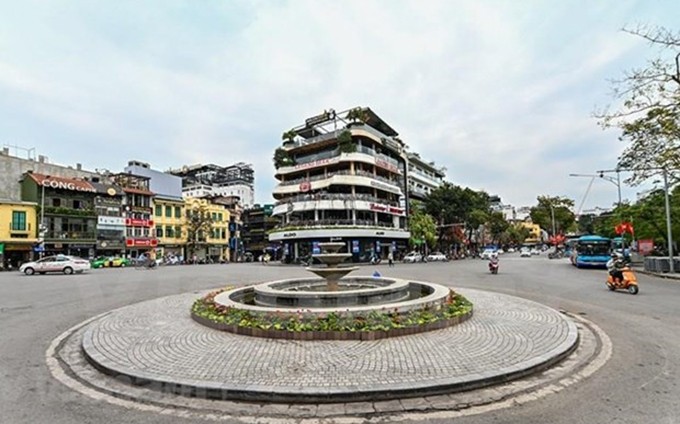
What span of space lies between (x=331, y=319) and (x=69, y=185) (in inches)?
1998

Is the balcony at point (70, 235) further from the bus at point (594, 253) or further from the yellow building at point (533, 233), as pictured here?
the yellow building at point (533, 233)

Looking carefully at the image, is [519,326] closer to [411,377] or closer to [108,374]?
[411,377]

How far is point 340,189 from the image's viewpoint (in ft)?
162

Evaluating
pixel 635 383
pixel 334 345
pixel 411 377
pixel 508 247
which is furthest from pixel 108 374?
pixel 508 247

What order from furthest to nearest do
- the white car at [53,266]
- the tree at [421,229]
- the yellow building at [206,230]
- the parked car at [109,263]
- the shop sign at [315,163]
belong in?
the yellow building at [206,230] < the tree at [421,229] < the shop sign at [315,163] < the parked car at [109,263] < the white car at [53,266]

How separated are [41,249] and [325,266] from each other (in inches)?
1734

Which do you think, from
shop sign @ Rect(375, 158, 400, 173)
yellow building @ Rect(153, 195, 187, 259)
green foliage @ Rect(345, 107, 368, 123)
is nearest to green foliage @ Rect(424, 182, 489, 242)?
shop sign @ Rect(375, 158, 400, 173)

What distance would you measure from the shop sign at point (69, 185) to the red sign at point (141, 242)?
8.06m

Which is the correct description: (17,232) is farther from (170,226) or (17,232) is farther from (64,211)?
(170,226)

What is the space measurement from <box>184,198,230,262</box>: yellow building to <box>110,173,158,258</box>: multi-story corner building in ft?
19.3

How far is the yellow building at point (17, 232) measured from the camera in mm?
41156

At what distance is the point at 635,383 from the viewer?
5305 millimetres

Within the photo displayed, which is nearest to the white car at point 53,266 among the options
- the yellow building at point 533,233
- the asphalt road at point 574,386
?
the asphalt road at point 574,386

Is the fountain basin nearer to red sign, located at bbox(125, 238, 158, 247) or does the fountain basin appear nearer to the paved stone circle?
the paved stone circle
